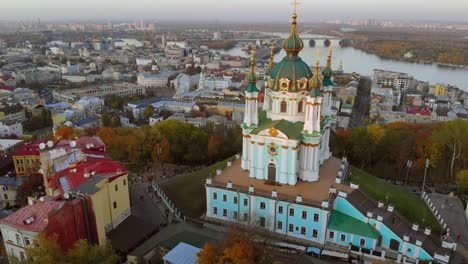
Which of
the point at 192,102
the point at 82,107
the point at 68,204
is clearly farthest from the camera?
the point at 192,102

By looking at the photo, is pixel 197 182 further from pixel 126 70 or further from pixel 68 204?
pixel 126 70

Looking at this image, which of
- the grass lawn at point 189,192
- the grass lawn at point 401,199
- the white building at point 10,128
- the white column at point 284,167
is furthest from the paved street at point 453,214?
the white building at point 10,128

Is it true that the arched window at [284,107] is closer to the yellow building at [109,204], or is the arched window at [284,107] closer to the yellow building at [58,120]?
the yellow building at [109,204]

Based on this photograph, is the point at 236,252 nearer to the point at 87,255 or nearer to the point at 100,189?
the point at 87,255

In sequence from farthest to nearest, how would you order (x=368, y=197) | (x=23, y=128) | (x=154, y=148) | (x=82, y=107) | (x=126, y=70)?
(x=126, y=70)
(x=82, y=107)
(x=23, y=128)
(x=154, y=148)
(x=368, y=197)

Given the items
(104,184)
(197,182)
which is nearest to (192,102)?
(197,182)

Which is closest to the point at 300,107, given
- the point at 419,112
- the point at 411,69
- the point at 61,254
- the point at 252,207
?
the point at 252,207
